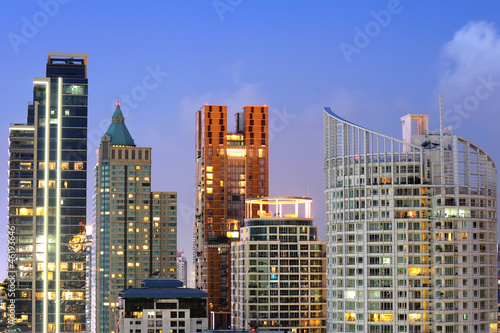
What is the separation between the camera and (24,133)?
193000mm

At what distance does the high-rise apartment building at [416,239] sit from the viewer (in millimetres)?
181125

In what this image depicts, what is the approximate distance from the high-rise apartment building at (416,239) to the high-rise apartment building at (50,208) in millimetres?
49432

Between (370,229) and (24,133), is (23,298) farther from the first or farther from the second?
(370,229)

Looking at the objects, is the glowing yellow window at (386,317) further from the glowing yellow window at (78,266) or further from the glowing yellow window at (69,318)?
the glowing yellow window at (69,318)

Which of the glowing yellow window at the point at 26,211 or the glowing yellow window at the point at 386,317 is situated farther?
the glowing yellow window at the point at 26,211

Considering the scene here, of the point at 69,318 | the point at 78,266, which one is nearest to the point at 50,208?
the point at 78,266

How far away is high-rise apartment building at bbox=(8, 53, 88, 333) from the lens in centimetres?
18525

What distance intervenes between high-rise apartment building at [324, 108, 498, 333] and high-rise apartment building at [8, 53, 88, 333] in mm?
49432

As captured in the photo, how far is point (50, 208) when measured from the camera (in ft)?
623

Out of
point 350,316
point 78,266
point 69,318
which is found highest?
point 78,266

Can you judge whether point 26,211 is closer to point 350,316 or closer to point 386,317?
point 350,316

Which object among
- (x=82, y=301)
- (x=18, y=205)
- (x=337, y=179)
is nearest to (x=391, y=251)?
(x=337, y=179)

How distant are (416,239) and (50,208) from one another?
68416mm

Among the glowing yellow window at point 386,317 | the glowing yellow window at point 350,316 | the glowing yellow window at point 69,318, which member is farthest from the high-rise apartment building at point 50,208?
the glowing yellow window at point 386,317
